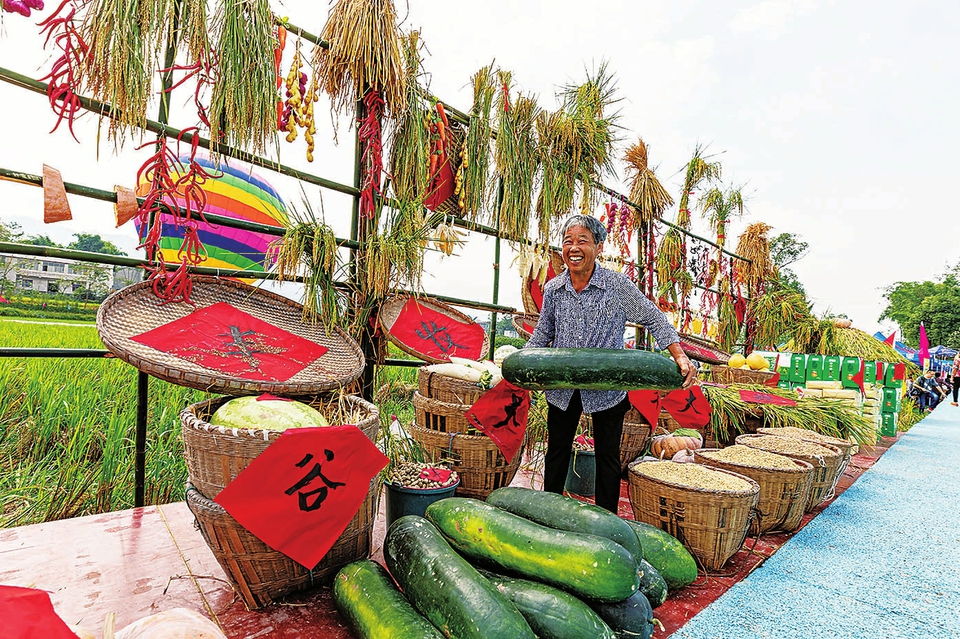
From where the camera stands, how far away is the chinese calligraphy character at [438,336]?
326cm

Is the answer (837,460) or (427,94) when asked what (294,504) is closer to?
(427,94)

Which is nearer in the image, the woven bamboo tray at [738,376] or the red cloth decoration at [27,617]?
the red cloth decoration at [27,617]

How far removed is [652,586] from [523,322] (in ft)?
9.36

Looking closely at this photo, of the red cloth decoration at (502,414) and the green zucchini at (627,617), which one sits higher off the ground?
the red cloth decoration at (502,414)

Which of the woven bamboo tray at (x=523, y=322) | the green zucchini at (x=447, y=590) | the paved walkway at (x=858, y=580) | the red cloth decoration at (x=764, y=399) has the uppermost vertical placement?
the woven bamboo tray at (x=523, y=322)

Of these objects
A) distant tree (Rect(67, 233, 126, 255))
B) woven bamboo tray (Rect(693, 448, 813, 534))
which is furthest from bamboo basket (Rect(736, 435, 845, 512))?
distant tree (Rect(67, 233, 126, 255))

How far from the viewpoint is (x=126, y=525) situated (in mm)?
2242

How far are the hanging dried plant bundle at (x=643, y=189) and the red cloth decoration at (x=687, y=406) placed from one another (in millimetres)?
3033

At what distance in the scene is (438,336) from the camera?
11.0ft

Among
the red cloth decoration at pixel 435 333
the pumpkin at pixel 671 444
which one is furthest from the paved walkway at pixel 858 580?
the red cloth decoration at pixel 435 333

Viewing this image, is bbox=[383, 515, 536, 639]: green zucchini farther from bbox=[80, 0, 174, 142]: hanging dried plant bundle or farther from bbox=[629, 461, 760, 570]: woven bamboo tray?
bbox=[80, 0, 174, 142]: hanging dried plant bundle

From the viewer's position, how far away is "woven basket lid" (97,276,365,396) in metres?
1.85

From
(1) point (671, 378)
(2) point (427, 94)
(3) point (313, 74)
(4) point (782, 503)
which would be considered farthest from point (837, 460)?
(3) point (313, 74)

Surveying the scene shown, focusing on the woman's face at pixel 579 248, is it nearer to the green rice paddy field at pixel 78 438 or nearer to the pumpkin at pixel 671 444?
the green rice paddy field at pixel 78 438
